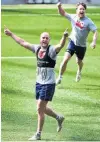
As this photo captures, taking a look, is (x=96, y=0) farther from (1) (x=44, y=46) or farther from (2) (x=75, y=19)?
(1) (x=44, y=46)

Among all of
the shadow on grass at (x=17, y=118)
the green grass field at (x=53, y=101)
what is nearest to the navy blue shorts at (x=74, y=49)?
the green grass field at (x=53, y=101)

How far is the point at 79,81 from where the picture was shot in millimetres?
11344

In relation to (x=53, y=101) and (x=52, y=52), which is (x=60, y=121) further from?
(x=53, y=101)

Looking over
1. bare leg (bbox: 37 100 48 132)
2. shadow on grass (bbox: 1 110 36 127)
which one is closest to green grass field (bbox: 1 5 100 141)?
shadow on grass (bbox: 1 110 36 127)

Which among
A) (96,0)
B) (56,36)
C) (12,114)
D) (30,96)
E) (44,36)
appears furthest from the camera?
(96,0)

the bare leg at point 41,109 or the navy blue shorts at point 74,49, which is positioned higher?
the bare leg at point 41,109

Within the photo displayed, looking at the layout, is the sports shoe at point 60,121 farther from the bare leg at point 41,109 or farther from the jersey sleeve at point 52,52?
the jersey sleeve at point 52,52

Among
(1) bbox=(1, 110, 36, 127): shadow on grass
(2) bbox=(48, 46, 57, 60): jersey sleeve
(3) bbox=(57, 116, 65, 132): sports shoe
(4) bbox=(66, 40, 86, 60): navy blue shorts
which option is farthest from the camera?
(4) bbox=(66, 40, 86, 60): navy blue shorts

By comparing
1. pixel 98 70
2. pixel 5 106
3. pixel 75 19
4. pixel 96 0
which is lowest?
pixel 96 0

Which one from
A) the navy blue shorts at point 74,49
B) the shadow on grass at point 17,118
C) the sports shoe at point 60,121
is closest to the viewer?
the sports shoe at point 60,121

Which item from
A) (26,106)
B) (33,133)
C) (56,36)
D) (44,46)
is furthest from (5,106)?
(56,36)

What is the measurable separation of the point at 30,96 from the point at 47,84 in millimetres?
2642

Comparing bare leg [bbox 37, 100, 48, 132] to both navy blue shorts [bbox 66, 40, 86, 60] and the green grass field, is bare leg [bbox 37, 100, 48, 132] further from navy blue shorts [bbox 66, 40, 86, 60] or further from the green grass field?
navy blue shorts [bbox 66, 40, 86, 60]

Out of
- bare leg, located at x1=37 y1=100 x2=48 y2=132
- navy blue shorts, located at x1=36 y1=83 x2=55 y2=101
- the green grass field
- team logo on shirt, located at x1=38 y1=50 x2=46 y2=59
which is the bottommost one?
the green grass field
